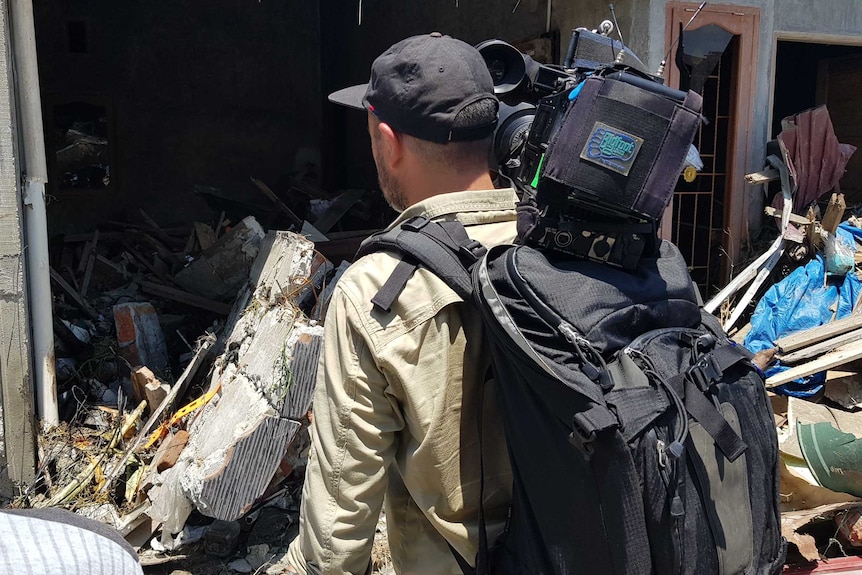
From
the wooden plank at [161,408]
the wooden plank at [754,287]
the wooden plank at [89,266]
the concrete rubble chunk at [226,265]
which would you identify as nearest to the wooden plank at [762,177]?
the wooden plank at [754,287]

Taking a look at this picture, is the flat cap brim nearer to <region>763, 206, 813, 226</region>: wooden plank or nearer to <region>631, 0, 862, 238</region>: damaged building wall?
<region>631, 0, 862, 238</region>: damaged building wall

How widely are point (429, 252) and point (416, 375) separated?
24cm

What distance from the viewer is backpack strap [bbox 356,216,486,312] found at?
4.24ft

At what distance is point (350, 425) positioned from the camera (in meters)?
1.31

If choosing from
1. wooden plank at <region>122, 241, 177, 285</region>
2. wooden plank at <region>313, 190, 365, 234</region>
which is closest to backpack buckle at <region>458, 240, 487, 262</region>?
wooden plank at <region>122, 241, 177, 285</region>

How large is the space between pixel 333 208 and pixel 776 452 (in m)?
7.88

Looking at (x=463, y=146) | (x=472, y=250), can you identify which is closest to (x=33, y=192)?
(x=463, y=146)

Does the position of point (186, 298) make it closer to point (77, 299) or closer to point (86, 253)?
point (77, 299)

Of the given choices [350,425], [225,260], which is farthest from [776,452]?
[225,260]

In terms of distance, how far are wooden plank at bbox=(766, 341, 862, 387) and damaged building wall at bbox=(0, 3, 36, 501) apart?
446 centimetres

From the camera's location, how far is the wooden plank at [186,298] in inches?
231

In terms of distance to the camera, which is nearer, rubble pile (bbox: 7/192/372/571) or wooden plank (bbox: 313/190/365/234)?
rubble pile (bbox: 7/192/372/571)

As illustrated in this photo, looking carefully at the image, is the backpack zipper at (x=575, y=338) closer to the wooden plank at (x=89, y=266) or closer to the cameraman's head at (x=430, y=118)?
the cameraman's head at (x=430, y=118)

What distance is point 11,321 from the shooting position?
3756mm
